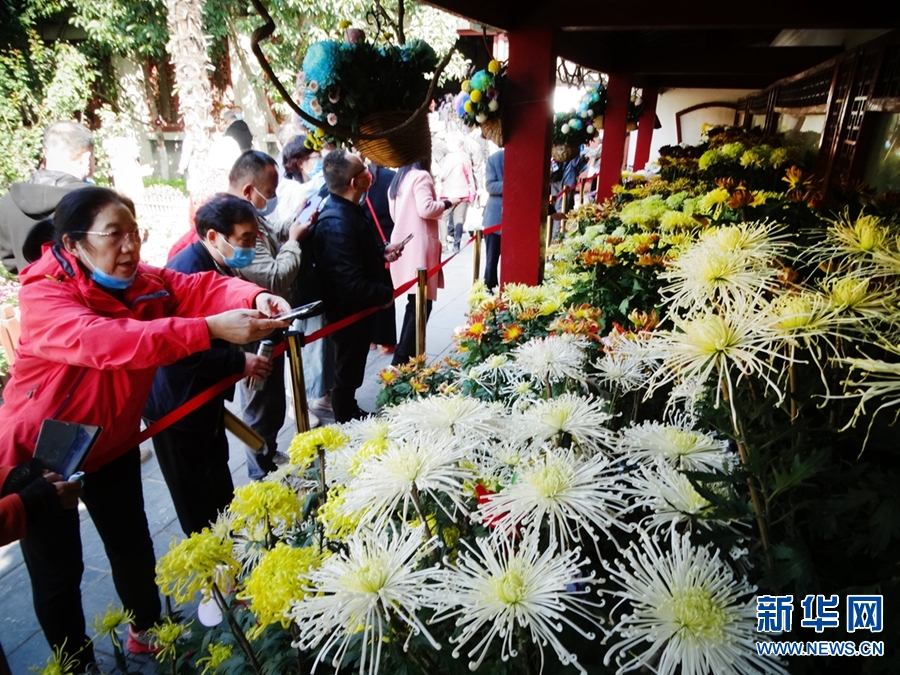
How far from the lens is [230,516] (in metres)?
1.21

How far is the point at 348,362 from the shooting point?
12.0 ft

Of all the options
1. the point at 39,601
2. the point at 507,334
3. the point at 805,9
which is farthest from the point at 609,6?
the point at 39,601

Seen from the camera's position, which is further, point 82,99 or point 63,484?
point 82,99

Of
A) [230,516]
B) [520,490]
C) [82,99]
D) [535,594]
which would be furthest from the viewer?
[82,99]

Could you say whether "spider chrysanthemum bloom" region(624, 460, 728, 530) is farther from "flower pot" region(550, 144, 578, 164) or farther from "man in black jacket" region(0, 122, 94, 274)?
"flower pot" region(550, 144, 578, 164)

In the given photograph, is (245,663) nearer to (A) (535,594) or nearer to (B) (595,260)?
Answer: (A) (535,594)

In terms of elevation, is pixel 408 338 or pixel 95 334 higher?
pixel 95 334

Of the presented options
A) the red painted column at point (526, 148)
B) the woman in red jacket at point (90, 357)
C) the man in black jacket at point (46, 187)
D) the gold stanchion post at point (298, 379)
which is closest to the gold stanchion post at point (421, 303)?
the red painted column at point (526, 148)

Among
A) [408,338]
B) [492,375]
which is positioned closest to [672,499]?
[492,375]

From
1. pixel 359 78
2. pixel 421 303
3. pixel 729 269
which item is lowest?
pixel 421 303

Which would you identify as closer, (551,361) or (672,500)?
(672,500)

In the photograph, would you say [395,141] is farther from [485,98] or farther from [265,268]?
[485,98]

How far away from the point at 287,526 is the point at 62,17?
1727 cm

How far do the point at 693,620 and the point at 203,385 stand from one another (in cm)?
228
